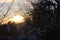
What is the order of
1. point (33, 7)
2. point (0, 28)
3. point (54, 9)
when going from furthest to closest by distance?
point (33, 7), point (54, 9), point (0, 28)

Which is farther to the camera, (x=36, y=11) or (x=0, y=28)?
(x=36, y=11)

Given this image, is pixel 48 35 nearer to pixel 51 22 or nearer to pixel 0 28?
pixel 51 22

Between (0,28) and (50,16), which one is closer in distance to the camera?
(0,28)

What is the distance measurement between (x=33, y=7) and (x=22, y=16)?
2.85 ft

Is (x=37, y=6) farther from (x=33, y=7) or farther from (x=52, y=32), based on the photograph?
(x=52, y=32)

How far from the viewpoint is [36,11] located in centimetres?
1723

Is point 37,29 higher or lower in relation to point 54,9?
lower

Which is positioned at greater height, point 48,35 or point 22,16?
point 22,16

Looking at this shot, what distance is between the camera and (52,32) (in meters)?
16.5

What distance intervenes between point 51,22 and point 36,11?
1191 mm

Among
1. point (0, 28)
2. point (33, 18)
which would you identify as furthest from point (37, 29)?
point (0, 28)

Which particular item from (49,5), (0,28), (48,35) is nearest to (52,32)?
(48,35)

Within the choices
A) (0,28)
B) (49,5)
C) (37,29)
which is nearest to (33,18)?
(37,29)

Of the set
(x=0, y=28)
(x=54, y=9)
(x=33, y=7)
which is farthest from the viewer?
(x=33, y=7)
